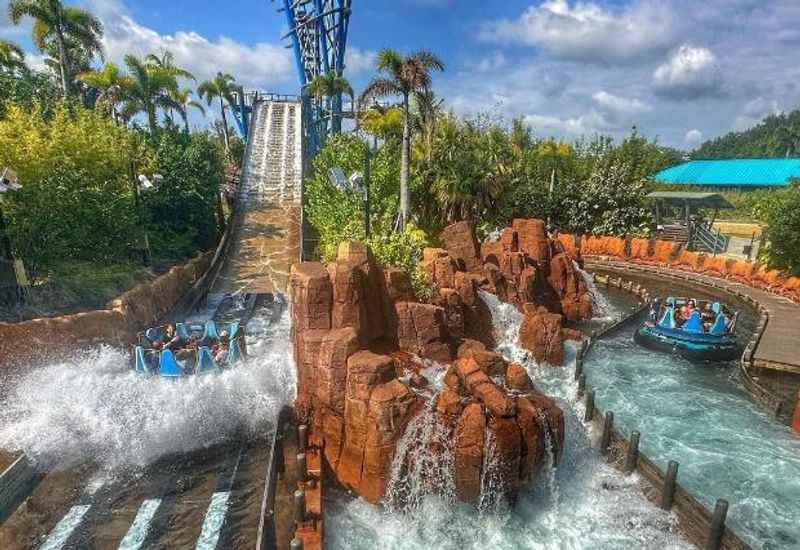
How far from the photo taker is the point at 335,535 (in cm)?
1091

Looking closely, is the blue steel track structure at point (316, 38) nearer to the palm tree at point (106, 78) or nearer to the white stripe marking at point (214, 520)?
the palm tree at point (106, 78)

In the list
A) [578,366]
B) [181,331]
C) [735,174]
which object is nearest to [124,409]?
[181,331]

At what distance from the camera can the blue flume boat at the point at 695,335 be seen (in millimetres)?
20859

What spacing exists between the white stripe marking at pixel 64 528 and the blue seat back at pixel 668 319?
22400 millimetres

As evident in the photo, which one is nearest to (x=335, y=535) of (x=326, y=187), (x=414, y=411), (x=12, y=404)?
(x=414, y=411)

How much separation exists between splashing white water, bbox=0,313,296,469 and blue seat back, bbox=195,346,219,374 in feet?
0.78

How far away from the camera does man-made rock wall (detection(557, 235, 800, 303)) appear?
2947 cm

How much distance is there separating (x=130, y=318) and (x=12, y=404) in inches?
183

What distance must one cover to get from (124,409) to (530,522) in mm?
11671

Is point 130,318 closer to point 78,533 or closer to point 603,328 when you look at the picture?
point 78,533

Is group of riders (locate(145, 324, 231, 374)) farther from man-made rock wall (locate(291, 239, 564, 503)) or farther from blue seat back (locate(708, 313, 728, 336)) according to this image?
blue seat back (locate(708, 313, 728, 336))

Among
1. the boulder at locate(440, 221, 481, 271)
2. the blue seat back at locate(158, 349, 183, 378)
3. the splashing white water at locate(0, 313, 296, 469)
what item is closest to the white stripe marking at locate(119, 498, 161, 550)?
the splashing white water at locate(0, 313, 296, 469)

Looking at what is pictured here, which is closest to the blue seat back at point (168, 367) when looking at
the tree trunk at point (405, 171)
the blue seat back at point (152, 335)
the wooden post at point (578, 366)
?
the blue seat back at point (152, 335)

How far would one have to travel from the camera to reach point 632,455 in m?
12.8
